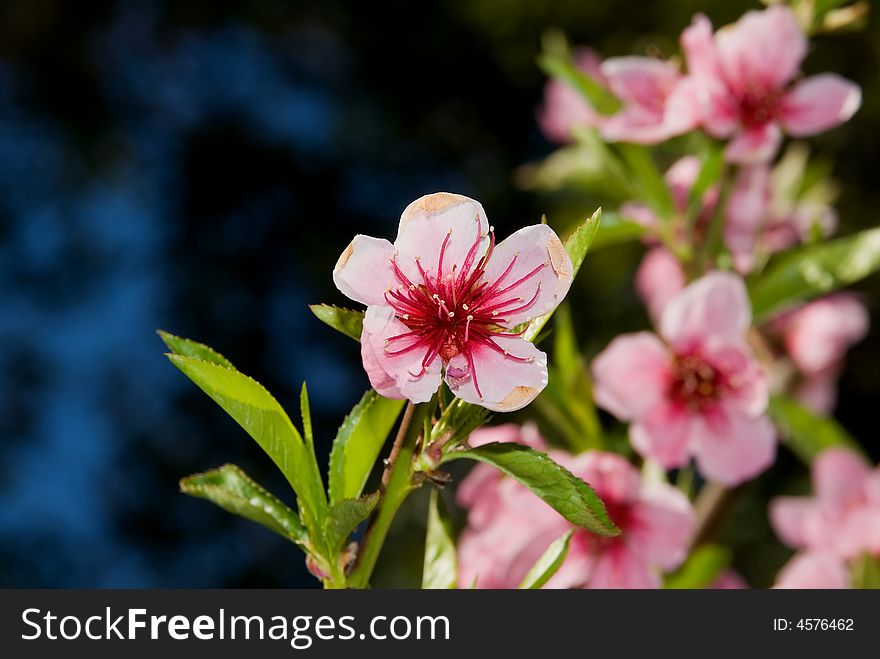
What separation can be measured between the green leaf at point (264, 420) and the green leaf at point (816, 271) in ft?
1.68

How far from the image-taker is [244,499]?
0.56 meters

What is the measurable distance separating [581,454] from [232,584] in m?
2.47

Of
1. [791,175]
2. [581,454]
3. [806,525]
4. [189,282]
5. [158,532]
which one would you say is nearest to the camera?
[581,454]

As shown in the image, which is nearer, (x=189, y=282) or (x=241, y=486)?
(x=241, y=486)

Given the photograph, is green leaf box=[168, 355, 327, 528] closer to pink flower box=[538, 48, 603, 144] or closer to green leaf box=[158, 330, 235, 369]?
green leaf box=[158, 330, 235, 369]

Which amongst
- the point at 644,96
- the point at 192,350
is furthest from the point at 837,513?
the point at 192,350

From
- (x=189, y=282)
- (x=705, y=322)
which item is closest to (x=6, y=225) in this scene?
(x=189, y=282)

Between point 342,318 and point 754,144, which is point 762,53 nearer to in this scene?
point 754,144

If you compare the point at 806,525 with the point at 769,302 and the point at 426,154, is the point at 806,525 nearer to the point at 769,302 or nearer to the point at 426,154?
the point at 769,302

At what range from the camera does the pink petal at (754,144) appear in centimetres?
87

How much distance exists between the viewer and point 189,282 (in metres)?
3.33

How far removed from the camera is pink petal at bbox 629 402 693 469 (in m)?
0.88

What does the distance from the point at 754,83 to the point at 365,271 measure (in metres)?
0.51

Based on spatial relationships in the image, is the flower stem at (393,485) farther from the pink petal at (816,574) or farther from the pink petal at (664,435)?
the pink petal at (816,574)
